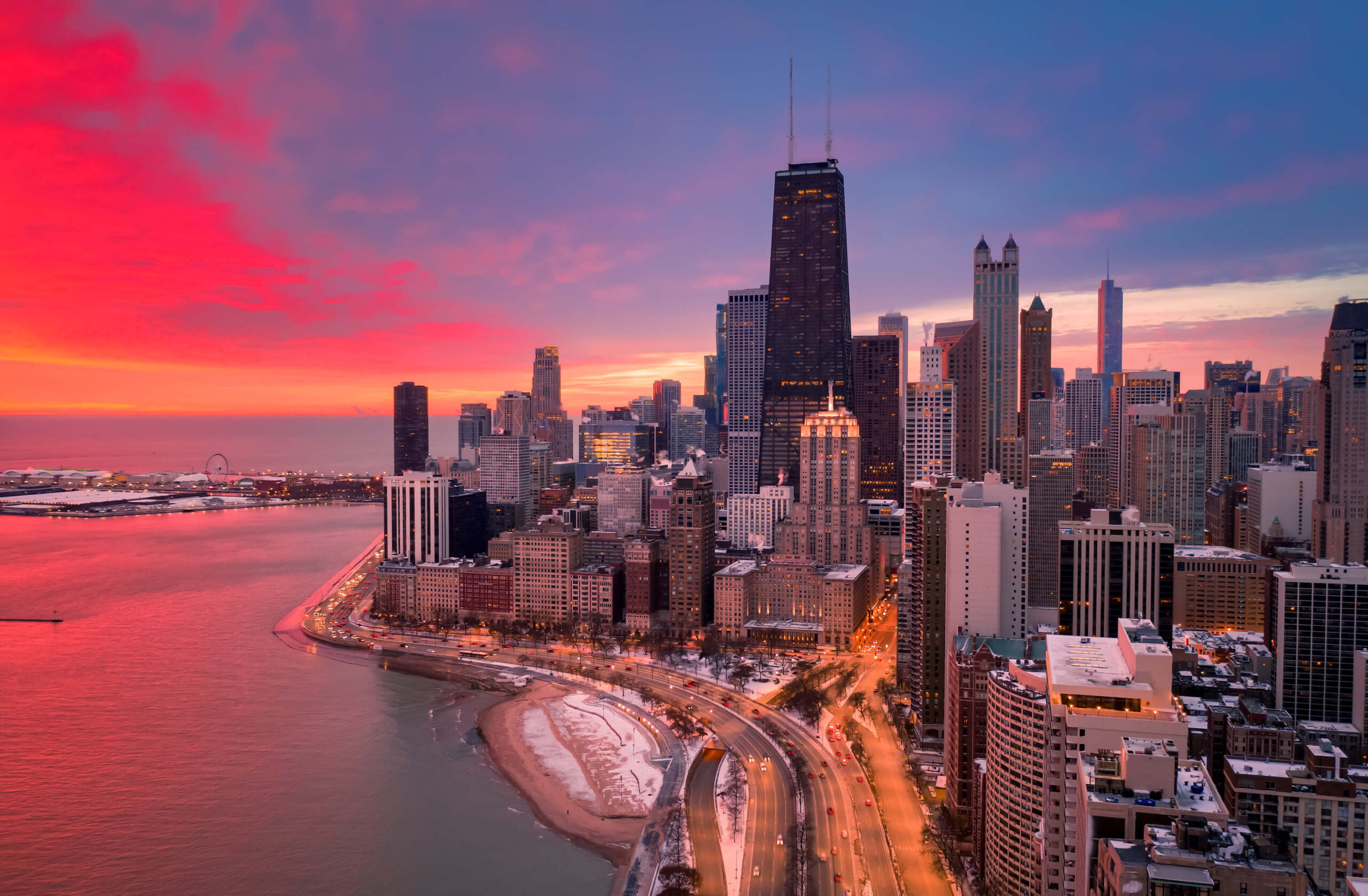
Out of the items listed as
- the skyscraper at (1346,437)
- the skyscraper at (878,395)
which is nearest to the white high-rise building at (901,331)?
the skyscraper at (878,395)

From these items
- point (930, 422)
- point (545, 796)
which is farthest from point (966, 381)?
point (545, 796)

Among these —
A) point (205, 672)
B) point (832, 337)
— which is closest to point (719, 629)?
point (205, 672)

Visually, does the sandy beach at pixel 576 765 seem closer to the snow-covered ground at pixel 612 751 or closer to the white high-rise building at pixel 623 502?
the snow-covered ground at pixel 612 751

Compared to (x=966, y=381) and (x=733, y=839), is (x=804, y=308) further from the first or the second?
(x=733, y=839)

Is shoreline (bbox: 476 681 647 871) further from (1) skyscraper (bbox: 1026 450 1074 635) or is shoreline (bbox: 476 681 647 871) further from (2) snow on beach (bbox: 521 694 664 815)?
(1) skyscraper (bbox: 1026 450 1074 635)

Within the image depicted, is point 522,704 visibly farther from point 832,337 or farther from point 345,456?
point 345,456
